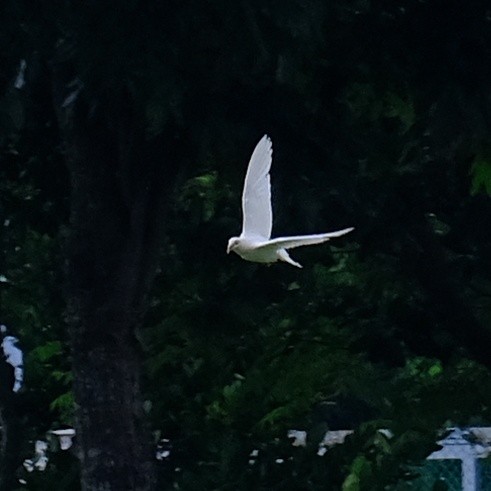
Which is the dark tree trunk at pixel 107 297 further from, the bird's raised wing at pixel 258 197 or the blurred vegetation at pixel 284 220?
the bird's raised wing at pixel 258 197

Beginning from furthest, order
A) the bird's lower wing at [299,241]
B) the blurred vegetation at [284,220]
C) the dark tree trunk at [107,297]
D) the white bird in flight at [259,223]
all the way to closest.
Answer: the dark tree trunk at [107,297], the blurred vegetation at [284,220], the white bird in flight at [259,223], the bird's lower wing at [299,241]

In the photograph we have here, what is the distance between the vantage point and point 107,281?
6.54m

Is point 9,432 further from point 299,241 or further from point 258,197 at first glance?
point 299,241

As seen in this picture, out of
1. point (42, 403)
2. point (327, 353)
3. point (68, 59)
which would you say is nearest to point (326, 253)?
point (327, 353)

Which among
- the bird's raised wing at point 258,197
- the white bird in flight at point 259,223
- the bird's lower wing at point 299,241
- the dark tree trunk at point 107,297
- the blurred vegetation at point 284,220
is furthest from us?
the dark tree trunk at point 107,297

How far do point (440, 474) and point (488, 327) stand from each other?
2.20 metres

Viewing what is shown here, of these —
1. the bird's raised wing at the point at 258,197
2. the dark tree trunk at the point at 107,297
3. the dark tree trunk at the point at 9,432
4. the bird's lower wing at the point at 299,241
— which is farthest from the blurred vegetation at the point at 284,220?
the bird's lower wing at the point at 299,241

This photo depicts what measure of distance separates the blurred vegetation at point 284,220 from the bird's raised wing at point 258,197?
0.47 meters

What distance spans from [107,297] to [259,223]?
2.40 meters

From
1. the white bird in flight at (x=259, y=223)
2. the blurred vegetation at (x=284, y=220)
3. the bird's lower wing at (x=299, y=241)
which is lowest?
the bird's lower wing at (x=299, y=241)

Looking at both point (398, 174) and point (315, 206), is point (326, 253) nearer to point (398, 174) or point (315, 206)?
point (398, 174)

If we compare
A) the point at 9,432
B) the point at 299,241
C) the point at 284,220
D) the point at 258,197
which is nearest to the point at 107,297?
the point at 284,220

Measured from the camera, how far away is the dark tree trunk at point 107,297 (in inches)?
256

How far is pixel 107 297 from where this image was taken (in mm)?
6523
